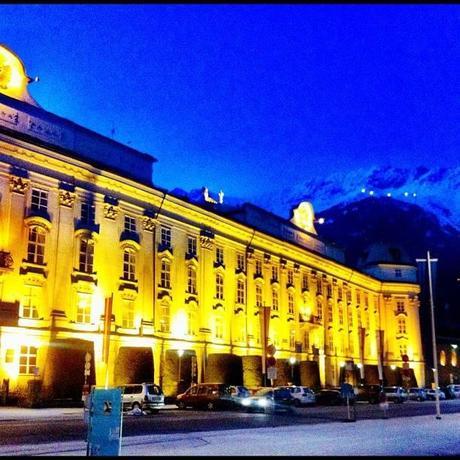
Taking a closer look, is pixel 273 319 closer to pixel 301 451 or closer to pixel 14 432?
pixel 14 432

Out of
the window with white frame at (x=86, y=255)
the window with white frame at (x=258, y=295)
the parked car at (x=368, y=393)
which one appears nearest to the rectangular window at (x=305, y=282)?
the window with white frame at (x=258, y=295)

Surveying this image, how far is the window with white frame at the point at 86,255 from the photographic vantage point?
45000mm

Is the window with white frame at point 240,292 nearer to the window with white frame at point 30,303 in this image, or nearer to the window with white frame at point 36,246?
the window with white frame at point 36,246

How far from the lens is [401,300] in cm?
9275

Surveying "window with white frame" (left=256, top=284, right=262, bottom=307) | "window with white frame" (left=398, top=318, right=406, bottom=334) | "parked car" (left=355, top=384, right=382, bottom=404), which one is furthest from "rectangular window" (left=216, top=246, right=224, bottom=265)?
"window with white frame" (left=398, top=318, right=406, bottom=334)

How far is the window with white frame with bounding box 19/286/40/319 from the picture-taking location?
40531 millimetres

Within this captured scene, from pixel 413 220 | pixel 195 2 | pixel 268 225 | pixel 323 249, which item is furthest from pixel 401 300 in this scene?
pixel 413 220

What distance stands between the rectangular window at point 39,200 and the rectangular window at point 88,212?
10.6 feet

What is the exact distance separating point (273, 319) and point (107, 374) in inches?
972

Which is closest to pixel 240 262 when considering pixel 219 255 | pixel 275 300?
pixel 219 255

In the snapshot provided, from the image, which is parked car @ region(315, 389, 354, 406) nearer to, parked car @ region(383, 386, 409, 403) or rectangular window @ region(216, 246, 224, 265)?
parked car @ region(383, 386, 409, 403)

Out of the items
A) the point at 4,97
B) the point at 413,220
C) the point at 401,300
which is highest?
the point at 413,220

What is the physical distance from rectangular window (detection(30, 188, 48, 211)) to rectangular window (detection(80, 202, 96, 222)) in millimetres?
3217

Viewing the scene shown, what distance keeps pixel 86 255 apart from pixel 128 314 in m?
5.68
